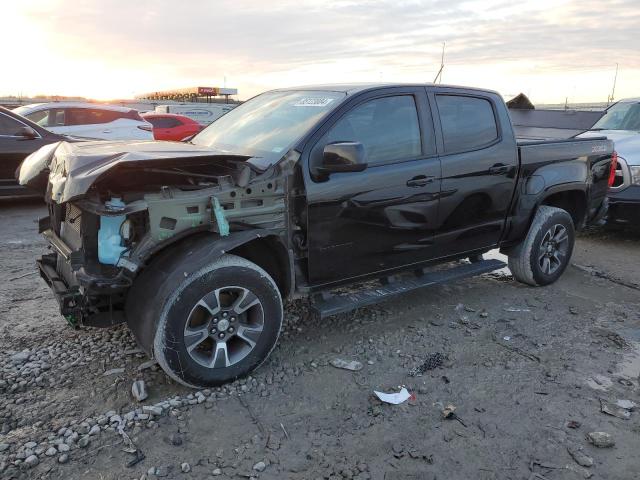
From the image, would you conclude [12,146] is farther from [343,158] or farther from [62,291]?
[343,158]

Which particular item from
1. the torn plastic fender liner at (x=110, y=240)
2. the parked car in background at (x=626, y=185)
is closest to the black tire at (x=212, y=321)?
the torn plastic fender liner at (x=110, y=240)

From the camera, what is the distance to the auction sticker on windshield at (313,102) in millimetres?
3759

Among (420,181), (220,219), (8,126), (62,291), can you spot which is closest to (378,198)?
(420,181)

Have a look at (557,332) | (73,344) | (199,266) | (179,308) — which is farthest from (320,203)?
(557,332)

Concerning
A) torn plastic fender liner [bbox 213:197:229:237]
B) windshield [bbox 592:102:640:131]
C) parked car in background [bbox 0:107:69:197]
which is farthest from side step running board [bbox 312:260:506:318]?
parked car in background [bbox 0:107:69:197]

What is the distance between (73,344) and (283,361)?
5.01 ft

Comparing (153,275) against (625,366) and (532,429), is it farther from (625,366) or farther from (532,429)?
(625,366)

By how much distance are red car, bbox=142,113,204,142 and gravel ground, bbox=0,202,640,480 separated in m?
11.4

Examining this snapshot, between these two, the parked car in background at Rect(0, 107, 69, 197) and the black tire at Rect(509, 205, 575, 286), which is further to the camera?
the parked car in background at Rect(0, 107, 69, 197)

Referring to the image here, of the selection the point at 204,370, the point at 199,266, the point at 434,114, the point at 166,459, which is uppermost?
the point at 434,114

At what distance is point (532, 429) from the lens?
291 centimetres

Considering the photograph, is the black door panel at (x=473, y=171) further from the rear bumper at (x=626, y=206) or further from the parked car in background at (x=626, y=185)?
the rear bumper at (x=626, y=206)

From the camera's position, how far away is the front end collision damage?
287 centimetres

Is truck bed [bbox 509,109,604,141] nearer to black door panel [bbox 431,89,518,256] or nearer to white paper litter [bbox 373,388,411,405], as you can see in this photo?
black door panel [bbox 431,89,518,256]
